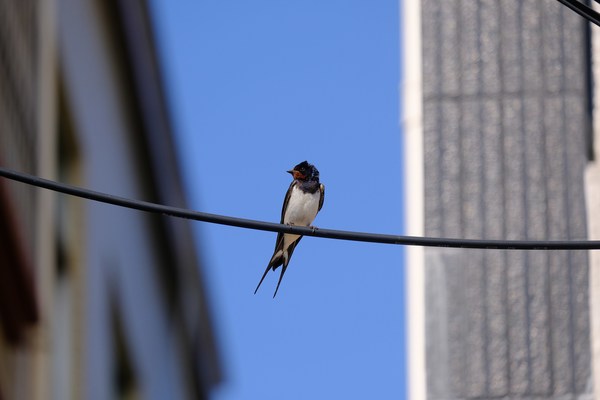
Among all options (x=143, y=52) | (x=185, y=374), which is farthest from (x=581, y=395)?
(x=185, y=374)

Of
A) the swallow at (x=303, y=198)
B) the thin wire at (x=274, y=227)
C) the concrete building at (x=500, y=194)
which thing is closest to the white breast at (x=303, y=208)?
the swallow at (x=303, y=198)

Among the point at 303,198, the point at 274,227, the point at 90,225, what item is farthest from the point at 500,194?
the point at 90,225

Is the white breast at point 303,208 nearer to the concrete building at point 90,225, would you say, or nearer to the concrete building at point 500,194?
the concrete building at point 500,194

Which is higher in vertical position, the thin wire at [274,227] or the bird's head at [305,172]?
the bird's head at [305,172]

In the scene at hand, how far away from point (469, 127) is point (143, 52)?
1537 cm

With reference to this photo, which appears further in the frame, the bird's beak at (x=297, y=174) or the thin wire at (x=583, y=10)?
the bird's beak at (x=297, y=174)

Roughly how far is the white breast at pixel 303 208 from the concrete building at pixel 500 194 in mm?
1818

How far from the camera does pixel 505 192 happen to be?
13516 millimetres

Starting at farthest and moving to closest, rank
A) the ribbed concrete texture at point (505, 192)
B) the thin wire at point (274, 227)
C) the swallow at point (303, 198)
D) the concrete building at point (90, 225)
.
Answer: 1. the concrete building at point (90, 225)
2. the ribbed concrete texture at point (505, 192)
3. the swallow at point (303, 198)
4. the thin wire at point (274, 227)

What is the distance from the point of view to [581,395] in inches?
509

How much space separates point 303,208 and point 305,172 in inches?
8.8

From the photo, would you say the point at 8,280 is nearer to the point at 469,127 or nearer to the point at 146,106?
the point at 469,127

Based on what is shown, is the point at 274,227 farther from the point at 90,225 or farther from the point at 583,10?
the point at 90,225

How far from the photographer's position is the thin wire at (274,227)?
7.28m
